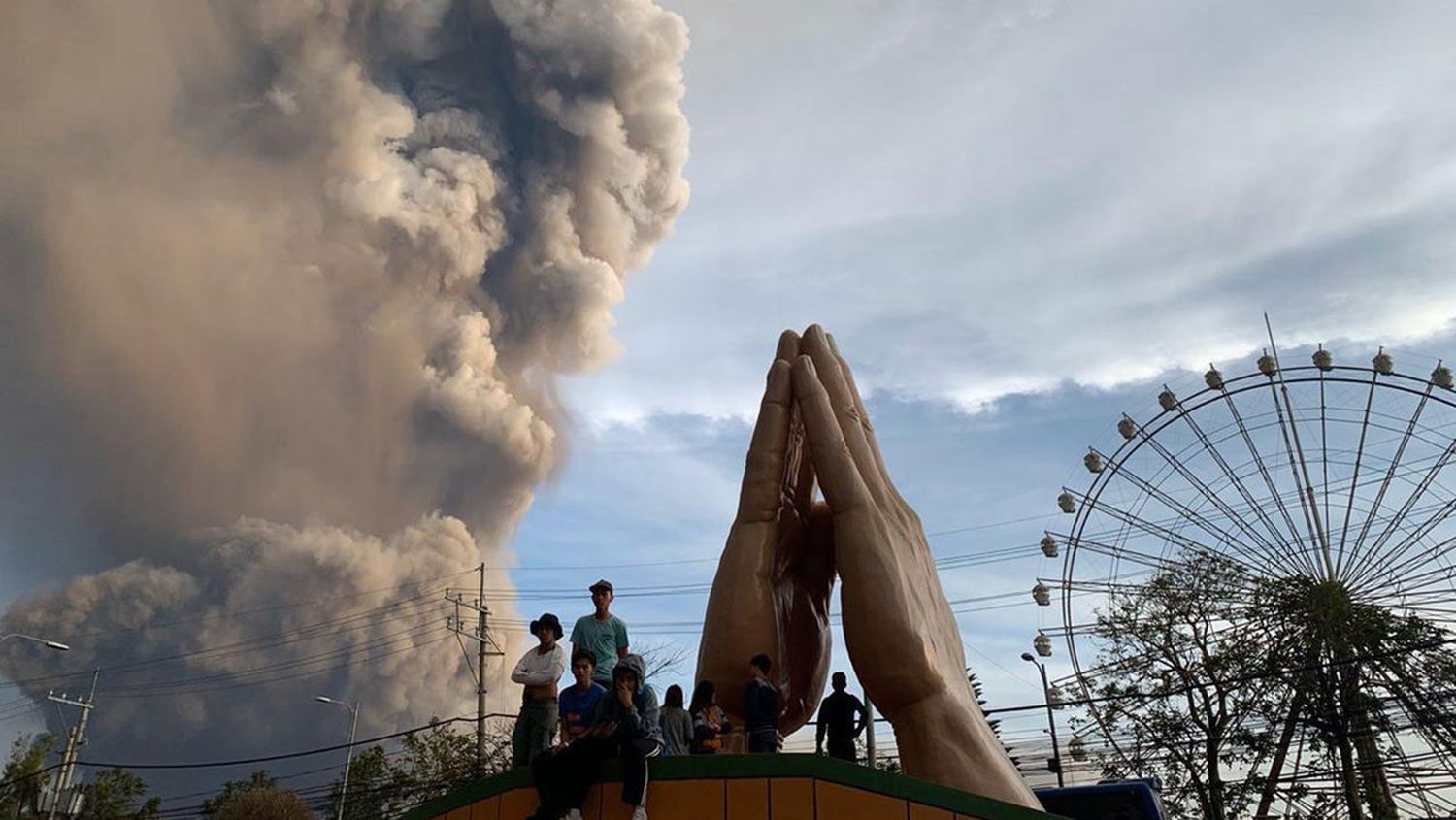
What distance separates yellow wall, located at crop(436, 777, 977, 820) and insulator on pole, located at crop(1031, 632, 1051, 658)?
20768mm

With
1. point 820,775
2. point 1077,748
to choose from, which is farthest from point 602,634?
point 1077,748

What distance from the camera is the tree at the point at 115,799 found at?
3747cm

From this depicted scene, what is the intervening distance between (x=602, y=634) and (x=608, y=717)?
1.62 metres

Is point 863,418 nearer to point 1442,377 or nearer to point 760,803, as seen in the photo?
point 760,803

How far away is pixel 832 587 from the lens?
11.9 m

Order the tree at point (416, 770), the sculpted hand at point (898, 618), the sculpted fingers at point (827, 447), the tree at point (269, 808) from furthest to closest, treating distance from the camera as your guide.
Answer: the tree at point (416, 770)
the tree at point (269, 808)
the sculpted fingers at point (827, 447)
the sculpted hand at point (898, 618)

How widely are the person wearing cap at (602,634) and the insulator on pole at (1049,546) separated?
2070 centimetres

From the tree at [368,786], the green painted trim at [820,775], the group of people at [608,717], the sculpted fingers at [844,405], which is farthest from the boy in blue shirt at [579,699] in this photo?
the tree at [368,786]

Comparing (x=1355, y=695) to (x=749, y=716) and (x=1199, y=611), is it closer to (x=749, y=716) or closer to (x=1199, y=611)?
(x=1199, y=611)

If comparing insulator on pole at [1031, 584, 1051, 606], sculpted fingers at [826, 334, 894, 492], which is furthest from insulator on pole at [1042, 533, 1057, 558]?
sculpted fingers at [826, 334, 894, 492]

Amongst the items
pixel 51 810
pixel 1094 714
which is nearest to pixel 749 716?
pixel 1094 714

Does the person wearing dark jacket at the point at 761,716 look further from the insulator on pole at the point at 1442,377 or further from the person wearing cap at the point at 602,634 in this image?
the insulator on pole at the point at 1442,377

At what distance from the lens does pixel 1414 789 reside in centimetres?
2138

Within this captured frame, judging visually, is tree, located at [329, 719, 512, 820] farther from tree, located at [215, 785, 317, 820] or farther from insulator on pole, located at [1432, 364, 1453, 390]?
insulator on pole, located at [1432, 364, 1453, 390]
